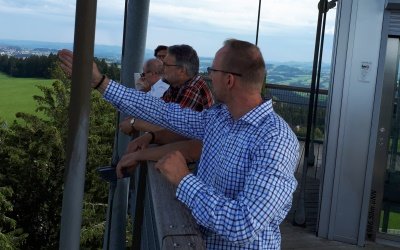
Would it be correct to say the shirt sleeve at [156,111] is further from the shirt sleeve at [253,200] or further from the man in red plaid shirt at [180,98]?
the shirt sleeve at [253,200]

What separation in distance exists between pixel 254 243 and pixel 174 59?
1.57m

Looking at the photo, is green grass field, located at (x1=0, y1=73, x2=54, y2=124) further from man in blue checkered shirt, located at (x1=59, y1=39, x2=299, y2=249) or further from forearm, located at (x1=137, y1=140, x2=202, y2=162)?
man in blue checkered shirt, located at (x1=59, y1=39, x2=299, y2=249)

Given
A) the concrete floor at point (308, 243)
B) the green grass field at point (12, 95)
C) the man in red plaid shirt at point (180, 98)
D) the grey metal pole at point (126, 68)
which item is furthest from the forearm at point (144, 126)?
the green grass field at point (12, 95)

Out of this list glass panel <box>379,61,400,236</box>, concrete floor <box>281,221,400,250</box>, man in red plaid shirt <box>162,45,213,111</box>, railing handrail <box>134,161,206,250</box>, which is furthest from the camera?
glass panel <box>379,61,400,236</box>

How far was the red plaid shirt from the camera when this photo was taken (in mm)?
3029

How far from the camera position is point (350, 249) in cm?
478

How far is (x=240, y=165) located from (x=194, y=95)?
117cm

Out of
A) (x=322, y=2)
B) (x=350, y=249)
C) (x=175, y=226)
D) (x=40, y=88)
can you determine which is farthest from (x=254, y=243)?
(x=40, y=88)

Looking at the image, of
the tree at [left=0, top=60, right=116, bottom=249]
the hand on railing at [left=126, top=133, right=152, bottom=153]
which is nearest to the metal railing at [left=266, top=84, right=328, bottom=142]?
the hand on railing at [left=126, top=133, right=152, bottom=153]

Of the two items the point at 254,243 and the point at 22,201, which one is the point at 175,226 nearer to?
the point at 254,243

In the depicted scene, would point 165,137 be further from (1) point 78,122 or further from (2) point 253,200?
(2) point 253,200

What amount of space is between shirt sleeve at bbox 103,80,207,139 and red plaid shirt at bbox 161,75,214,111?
0.26m

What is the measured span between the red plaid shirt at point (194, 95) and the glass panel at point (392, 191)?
2.51 m

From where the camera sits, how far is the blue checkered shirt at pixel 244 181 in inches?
67.5
